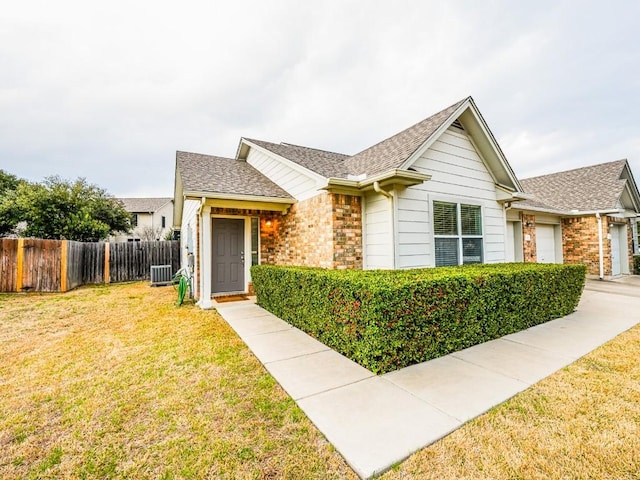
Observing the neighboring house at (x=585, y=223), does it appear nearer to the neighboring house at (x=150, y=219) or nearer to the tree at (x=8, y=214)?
the tree at (x=8, y=214)

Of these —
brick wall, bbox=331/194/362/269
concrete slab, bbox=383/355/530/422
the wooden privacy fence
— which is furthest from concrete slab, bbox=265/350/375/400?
the wooden privacy fence

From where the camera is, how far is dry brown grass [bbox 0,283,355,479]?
1.99 meters

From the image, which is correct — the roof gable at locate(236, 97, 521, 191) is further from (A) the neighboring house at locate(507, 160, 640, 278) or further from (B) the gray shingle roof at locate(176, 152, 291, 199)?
(A) the neighboring house at locate(507, 160, 640, 278)

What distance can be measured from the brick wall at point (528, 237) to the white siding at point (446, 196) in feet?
12.2

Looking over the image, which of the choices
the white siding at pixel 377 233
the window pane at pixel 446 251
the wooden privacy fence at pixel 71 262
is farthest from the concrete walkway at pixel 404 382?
the wooden privacy fence at pixel 71 262

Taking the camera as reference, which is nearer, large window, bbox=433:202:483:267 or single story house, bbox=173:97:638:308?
single story house, bbox=173:97:638:308

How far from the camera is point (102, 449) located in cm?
216

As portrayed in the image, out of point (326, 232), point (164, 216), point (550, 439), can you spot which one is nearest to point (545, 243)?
point (326, 232)

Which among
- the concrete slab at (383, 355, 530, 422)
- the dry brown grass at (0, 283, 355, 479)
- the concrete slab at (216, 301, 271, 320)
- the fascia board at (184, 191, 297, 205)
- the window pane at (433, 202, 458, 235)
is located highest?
the fascia board at (184, 191, 297, 205)

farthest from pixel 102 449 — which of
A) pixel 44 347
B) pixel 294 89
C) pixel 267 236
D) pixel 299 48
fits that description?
pixel 294 89

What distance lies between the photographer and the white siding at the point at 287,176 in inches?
273

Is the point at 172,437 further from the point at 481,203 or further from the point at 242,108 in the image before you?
the point at 242,108

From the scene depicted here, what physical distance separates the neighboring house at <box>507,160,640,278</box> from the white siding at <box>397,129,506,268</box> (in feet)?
10.2

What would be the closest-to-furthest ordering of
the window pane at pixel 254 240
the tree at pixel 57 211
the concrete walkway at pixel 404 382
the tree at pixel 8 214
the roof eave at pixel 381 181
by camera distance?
the concrete walkway at pixel 404 382 → the roof eave at pixel 381 181 → the window pane at pixel 254 240 → the tree at pixel 57 211 → the tree at pixel 8 214
